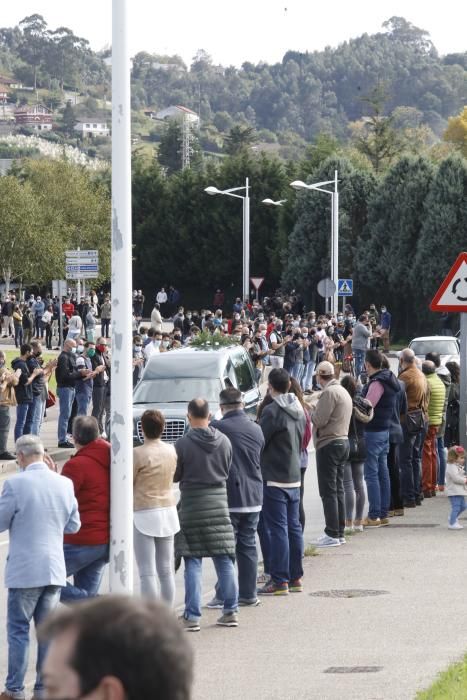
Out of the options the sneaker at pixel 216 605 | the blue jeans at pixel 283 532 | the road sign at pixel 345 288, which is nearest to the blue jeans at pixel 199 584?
the sneaker at pixel 216 605

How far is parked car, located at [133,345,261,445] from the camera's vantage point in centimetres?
2095

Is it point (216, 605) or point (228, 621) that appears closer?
point (228, 621)

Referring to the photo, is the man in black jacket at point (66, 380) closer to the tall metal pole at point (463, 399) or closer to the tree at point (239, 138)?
the tall metal pole at point (463, 399)

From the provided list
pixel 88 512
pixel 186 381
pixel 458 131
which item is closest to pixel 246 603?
pixel 88 512

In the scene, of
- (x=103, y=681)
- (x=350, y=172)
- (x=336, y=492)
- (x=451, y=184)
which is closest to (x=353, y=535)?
(x=336, y=492)

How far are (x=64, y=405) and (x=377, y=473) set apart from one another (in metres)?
10.3

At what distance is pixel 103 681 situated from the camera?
7.86 ft

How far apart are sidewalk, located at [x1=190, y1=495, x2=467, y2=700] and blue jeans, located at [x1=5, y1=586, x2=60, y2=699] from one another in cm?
103

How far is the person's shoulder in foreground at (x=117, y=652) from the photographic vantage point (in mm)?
2379

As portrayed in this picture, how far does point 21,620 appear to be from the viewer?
838cm

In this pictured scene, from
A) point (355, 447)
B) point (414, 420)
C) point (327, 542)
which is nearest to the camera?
point (327, 542)

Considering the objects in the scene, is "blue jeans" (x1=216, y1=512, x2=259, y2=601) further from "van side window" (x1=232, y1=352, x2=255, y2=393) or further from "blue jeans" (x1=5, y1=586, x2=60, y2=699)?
"van side window" (x1=232, y1=352, x2=255, y2=393)

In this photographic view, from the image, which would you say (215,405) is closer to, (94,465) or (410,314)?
(94,465)

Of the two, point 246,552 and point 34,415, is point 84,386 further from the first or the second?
point 246,552
